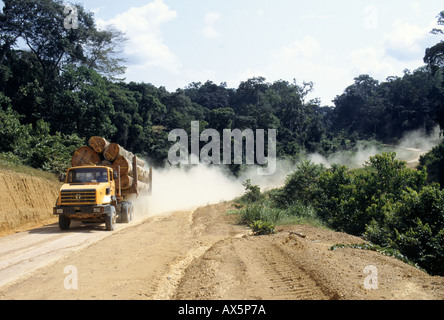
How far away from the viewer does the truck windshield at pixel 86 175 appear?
1625 centimetres

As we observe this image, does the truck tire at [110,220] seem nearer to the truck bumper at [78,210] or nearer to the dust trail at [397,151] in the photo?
the truck bumper at [78,210]

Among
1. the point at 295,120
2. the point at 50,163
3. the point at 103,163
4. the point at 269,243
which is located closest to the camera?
the point at 269,243

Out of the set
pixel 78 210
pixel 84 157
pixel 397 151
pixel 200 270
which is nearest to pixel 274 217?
pixel 78 210

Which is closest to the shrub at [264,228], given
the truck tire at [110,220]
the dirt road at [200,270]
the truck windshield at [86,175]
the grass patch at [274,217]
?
the dirt road at [200,270]

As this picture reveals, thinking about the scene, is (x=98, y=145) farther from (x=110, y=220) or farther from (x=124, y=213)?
(x=110, y=220)

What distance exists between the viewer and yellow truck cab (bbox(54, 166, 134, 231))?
15164 millimetres

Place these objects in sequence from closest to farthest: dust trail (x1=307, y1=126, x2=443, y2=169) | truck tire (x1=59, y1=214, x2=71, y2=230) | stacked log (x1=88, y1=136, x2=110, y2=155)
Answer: truck tire (x1=59, y1=214, x2=71, y2=230) < stacked log (x1=88, y1=136, x2=110, y2=155) < dust trail (x1=307, y1=126, x2=443, y2=169)

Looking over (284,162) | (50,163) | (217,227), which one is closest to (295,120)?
(284,162)

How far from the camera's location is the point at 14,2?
3375cm

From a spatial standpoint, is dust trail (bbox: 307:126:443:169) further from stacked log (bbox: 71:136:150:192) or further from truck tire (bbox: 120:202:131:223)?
truck tire (bbox: 120:202:131:223)

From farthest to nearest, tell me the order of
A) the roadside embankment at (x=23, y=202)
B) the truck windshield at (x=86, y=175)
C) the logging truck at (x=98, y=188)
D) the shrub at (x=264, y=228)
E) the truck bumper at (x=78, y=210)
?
the roadside embankment at (x=23, y=202), the truck windshield at (x=86, y=175), the logging truck at (x=98, y=188), the truck bumper at (x=78, y=210), the shrub at (x=264, y=228)

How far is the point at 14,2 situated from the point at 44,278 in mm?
33468

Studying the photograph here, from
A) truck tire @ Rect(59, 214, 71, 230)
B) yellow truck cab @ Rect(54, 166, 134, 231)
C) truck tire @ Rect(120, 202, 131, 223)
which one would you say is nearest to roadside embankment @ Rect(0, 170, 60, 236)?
truck tire @ Rect(59, 214, 71, 230)
